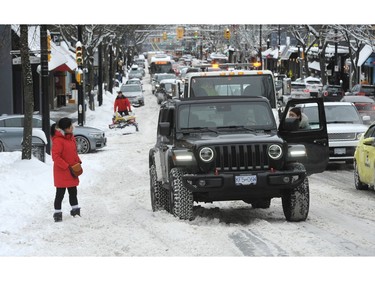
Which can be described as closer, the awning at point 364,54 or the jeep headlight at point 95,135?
the jeep headlight at point 95,135

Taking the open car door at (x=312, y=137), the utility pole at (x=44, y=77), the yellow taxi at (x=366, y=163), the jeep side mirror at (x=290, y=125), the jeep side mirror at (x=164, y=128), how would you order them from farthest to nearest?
the utility pole at (x=44, y=77)
the yellow taxi at (x=366, y=163)
the open car door at (x=312, y=137)
the jeep side mirror at (x=290, y=125)
the jeep side mirror at (x=164, y=128)

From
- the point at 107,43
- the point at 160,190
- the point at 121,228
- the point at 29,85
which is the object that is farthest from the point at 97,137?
the point at 107,43

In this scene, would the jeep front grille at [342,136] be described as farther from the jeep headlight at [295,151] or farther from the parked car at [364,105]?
the parked car at [364,105]

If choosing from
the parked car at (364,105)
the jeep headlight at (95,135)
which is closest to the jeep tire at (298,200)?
the jeep headlight at (95,135)

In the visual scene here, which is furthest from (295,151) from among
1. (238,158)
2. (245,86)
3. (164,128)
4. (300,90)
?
(300,90)

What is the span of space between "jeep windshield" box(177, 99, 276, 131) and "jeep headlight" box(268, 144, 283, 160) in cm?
109

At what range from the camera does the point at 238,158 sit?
12.7m

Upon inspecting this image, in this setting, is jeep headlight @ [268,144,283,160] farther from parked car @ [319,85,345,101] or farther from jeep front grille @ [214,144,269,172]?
parked car @ [319,85,345,101]

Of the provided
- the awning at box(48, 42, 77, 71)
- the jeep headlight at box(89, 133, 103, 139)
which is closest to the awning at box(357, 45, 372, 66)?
the awning at box(48, 42, 77, 71)

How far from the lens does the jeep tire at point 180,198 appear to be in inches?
500

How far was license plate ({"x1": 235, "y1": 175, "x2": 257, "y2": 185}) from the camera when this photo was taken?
41.2 feet

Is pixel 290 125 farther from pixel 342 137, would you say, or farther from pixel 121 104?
pixel 121 104

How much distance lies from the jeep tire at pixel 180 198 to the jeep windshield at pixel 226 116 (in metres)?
1.37

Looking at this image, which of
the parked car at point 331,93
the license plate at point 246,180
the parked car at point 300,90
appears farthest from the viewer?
the parked car at point 300,90
